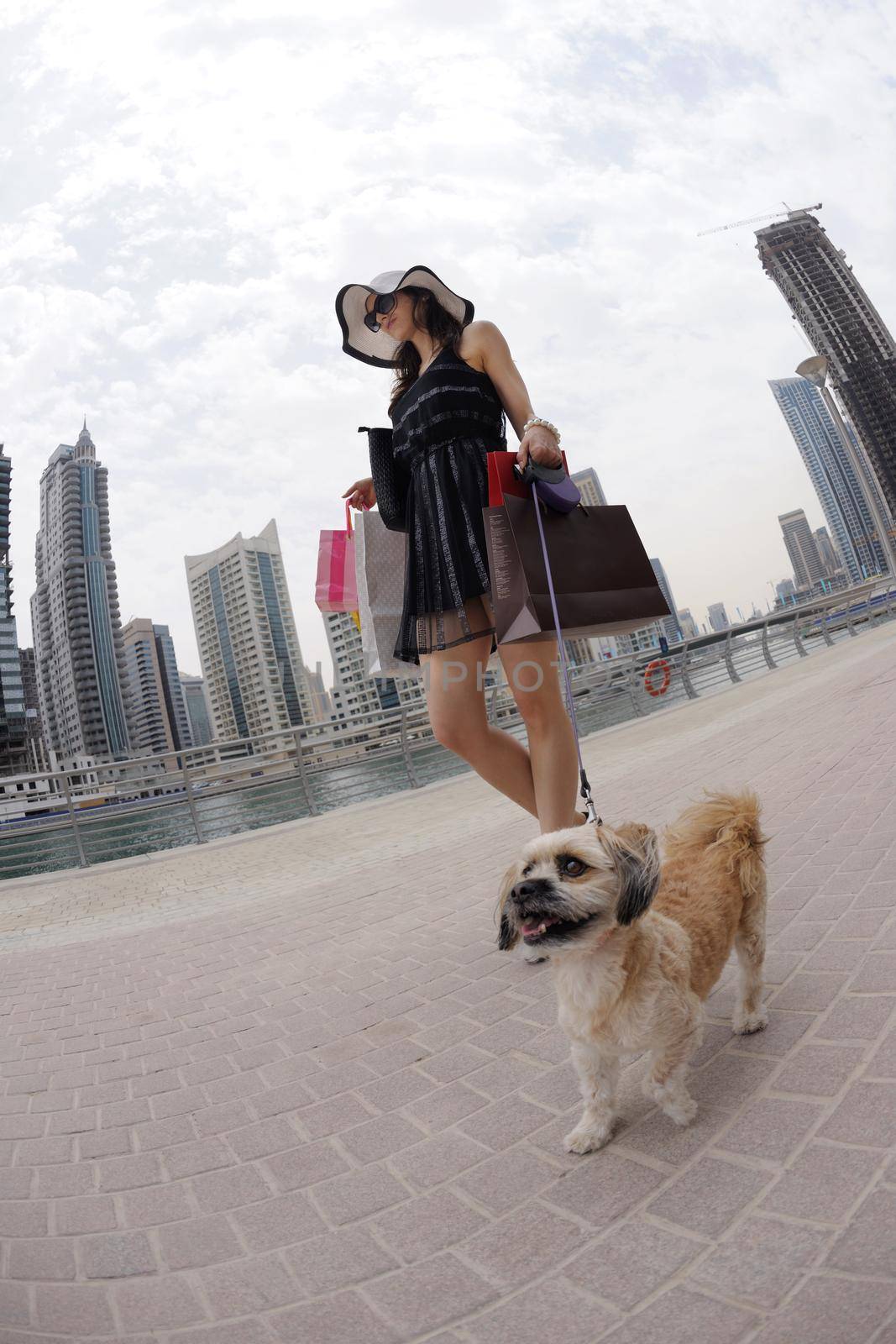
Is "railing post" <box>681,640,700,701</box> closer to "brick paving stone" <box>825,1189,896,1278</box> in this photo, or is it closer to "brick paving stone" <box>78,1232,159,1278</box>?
"brick paving stone" <box>825,1189,896,1278</box>

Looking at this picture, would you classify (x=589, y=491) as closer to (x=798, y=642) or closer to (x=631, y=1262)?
Result: (x=798, y=642)

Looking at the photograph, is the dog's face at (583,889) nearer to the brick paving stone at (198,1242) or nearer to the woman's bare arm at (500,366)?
the brick paving stone at (198,1242)

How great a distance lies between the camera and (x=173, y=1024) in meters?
2.71

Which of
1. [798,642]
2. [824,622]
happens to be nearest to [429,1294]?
[798,642]

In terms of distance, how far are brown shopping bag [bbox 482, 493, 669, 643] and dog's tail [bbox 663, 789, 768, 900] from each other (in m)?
0.60

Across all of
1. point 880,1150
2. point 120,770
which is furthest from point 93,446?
point 880,1150

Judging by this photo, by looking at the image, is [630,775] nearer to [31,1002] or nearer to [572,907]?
[31,1002]

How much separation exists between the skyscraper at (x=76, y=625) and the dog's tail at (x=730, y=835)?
110 metres

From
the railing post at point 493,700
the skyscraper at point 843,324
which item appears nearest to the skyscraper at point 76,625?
the railing post at point 493,700

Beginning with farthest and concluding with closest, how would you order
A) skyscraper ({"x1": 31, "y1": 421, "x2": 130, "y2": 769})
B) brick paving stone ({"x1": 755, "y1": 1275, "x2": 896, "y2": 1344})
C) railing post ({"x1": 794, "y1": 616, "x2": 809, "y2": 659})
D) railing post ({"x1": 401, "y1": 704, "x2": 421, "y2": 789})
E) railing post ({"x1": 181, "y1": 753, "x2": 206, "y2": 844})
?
skyscraper ({"x1": 31, "y1": 421, "x2": 130, "y2": 769})
railing post ({"x1": 794, "y1": 616, "x2": 809, "y2": 659})
railing post ({"x1": 401, "y1": 704, "x2": 421, "y2": 789})
railing post ({"x1": 181, "y1": 753, "x2": 206, "y2": 844})
brick paving stone ({"x1": 755, "y1": 1275, "x2": 896, "y2": 1344})

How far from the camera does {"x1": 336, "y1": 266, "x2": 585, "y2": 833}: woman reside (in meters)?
2.44

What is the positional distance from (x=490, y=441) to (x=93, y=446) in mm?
152583

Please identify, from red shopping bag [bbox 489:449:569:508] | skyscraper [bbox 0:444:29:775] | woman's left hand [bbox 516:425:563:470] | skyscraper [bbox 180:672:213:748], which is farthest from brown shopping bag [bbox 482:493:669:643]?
skyscraper [bbox 180:672:213:748]

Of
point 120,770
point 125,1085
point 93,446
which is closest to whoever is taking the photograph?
point 125,1085
